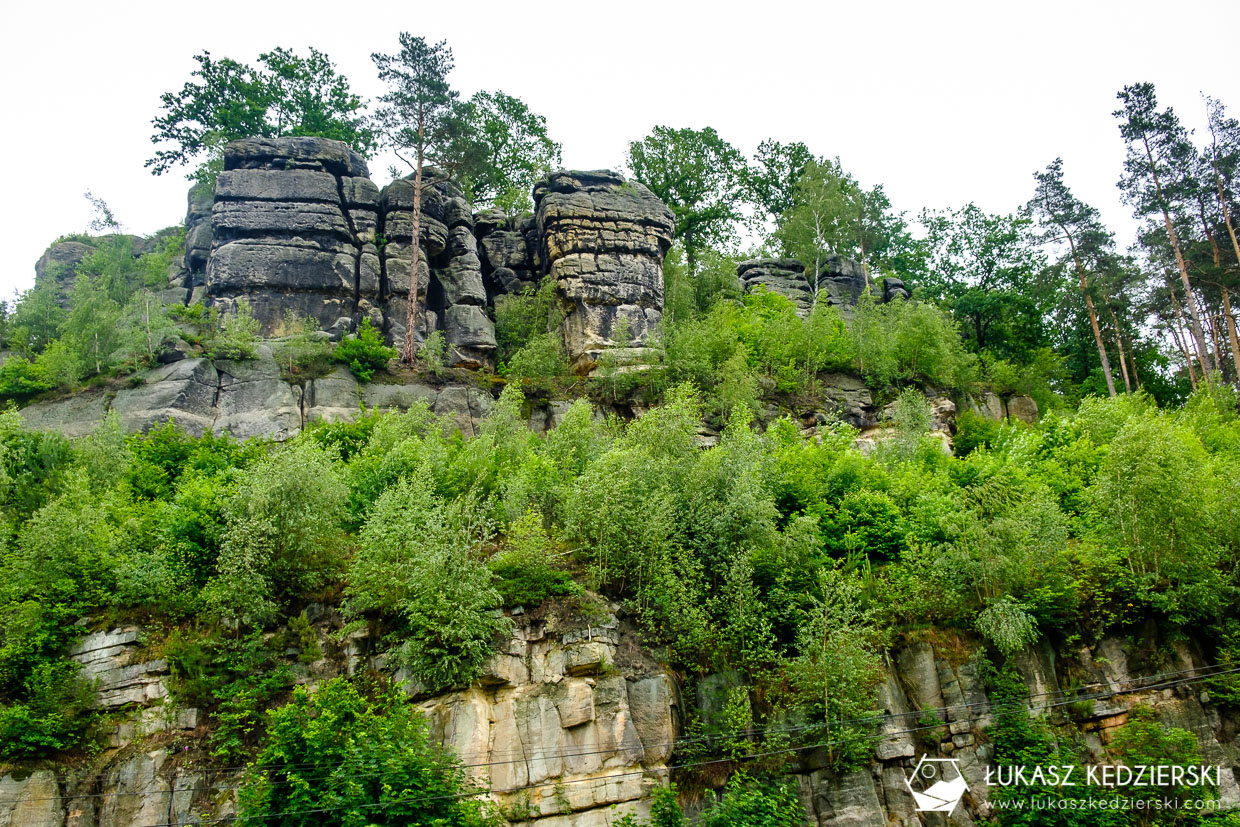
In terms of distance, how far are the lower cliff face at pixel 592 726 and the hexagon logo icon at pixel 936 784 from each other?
0.18 m

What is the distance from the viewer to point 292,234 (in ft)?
138

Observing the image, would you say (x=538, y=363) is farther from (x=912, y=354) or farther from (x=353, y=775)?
(x=353, y=775)

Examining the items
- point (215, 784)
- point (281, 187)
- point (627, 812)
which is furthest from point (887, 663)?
point (281, 187)

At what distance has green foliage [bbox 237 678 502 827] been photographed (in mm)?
19531

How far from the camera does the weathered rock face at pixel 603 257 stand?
140ft

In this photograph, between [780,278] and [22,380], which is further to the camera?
[780,278]

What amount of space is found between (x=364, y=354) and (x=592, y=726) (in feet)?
71.5

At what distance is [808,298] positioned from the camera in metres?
53.1

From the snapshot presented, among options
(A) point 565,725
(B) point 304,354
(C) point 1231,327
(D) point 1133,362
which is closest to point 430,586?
(A) point 565,725

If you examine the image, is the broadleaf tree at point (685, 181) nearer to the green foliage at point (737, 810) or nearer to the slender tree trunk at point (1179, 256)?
the slender tree trunk at point (1179, 256)

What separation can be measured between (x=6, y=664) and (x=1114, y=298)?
154 feet

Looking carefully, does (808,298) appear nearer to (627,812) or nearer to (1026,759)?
(1026,759)

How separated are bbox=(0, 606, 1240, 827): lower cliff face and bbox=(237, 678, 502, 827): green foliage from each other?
3.39ft

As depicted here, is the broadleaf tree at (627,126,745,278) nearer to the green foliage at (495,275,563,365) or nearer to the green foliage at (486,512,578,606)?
the green foliage at (495,275,563,365)
